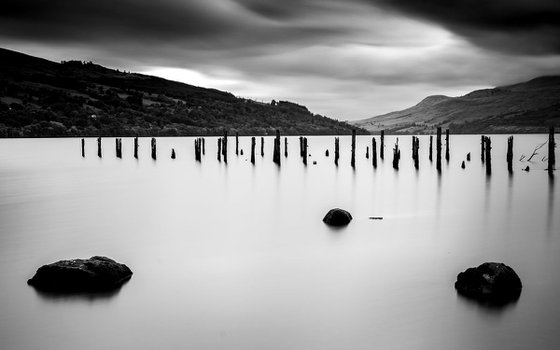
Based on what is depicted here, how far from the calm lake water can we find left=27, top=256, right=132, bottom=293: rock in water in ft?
1.15

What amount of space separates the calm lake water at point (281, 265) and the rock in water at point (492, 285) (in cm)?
27

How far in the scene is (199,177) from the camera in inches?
1640

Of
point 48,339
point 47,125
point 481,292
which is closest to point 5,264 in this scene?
point 48,339

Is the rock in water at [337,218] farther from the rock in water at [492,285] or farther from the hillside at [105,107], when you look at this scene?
the hillside at [105,107]

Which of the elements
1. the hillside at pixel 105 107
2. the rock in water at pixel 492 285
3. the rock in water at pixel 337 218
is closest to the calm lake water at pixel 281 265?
the rock in water at pixel 492 285

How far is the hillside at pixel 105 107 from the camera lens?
118312mm

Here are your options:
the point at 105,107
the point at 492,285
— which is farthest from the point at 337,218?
the point at 105,107

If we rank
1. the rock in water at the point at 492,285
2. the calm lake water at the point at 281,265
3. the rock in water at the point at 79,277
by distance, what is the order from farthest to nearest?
the rock in water at the point at 79,277, the rock in water at the point at 492,285, the calm lake water at the point at 281,265

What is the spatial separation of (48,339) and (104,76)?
7560 inches

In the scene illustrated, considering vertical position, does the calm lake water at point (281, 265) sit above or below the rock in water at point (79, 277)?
below

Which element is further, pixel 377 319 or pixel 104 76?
pixel 104 76

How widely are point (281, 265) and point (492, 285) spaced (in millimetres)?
5361

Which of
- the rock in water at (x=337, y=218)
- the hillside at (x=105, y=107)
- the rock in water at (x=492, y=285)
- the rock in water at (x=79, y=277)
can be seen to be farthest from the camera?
the hillside at (x=105, y=107)

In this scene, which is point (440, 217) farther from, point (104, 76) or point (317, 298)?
point (104, 76)
